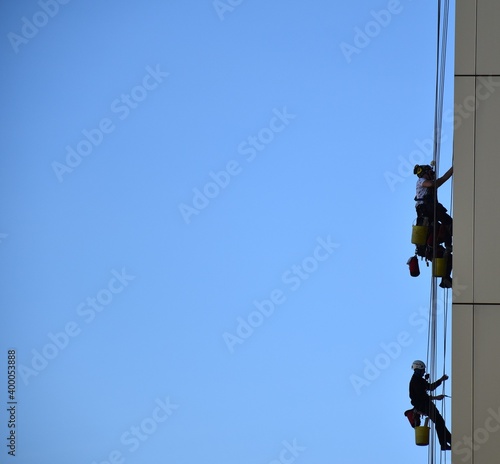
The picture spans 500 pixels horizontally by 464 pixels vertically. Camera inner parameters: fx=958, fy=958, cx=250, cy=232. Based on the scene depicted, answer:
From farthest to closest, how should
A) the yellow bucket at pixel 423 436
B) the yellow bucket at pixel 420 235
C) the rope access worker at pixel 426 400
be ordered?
the rope access worker at pixel 426 400 < the yellow bucket at pixel 423 436 < the yellow bucket at pixel 420 235

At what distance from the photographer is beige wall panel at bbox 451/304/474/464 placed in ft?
30.5

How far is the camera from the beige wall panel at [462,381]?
30.5 feet

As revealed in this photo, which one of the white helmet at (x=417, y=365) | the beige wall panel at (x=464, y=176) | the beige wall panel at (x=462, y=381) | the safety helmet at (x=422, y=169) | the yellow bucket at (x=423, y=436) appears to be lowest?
the beige wall panel at (x=462, y=381)

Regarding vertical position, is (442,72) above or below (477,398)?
above

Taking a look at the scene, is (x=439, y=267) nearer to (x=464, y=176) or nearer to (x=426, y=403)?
(x=464, y=176)

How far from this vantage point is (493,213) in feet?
31.2

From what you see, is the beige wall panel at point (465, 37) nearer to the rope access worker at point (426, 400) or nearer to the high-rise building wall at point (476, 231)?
the high-rise building wall at point (476, 231)

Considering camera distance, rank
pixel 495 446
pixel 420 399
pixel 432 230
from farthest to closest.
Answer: pixel 420 399 < pixel 432 230 < pixel 495 446

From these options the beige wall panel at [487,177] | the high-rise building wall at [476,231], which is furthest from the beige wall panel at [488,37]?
the beige wall panel at [487,177]

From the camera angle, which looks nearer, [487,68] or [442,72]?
[487,68]

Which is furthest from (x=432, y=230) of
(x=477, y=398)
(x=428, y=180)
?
(x=477, y=398)

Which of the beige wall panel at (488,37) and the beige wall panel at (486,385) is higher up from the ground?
the beige wall panel at (488,37)

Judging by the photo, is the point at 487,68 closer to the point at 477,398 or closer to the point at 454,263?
the point at 454,263

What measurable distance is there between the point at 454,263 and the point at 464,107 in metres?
1.56
